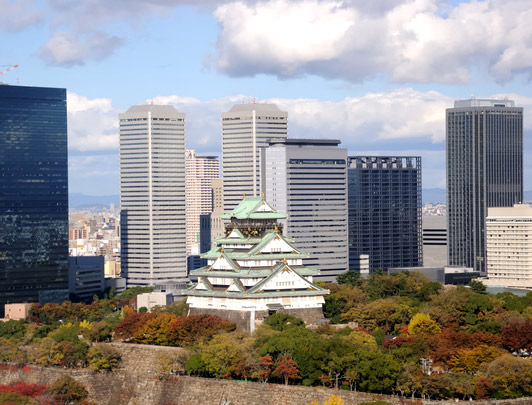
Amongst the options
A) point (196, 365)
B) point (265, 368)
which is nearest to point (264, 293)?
point (196, 365)

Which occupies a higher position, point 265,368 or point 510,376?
point 510,376

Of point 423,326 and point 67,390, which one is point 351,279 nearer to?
point 423,326

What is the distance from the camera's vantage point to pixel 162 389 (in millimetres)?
102312

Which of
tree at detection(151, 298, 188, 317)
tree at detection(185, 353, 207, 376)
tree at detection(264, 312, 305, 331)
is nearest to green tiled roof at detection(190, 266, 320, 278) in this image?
tree at detection(151, 298, 188, 317)

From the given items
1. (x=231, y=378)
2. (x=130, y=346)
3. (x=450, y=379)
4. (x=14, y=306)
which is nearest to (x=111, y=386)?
(x=130, y=346)

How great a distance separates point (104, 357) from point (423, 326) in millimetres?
30725

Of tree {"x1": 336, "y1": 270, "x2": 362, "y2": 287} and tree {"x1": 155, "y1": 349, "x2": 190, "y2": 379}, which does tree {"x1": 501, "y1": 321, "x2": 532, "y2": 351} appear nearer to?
tree {"x1": 155, "y1": 349, "x2": 190, "y2": 379}

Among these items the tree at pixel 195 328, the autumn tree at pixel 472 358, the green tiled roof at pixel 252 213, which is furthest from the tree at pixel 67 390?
the autumn tree at pixel 472 358

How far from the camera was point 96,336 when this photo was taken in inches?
4594

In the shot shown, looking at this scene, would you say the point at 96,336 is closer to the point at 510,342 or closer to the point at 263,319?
the point at 263,319

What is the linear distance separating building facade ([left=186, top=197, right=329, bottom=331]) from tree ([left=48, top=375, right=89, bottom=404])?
1684 centimetres

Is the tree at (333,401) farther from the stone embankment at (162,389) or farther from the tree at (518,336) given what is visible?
the tree at (518,336)

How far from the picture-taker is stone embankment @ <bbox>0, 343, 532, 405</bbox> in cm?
9131

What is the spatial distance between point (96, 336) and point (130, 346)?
251 inches
